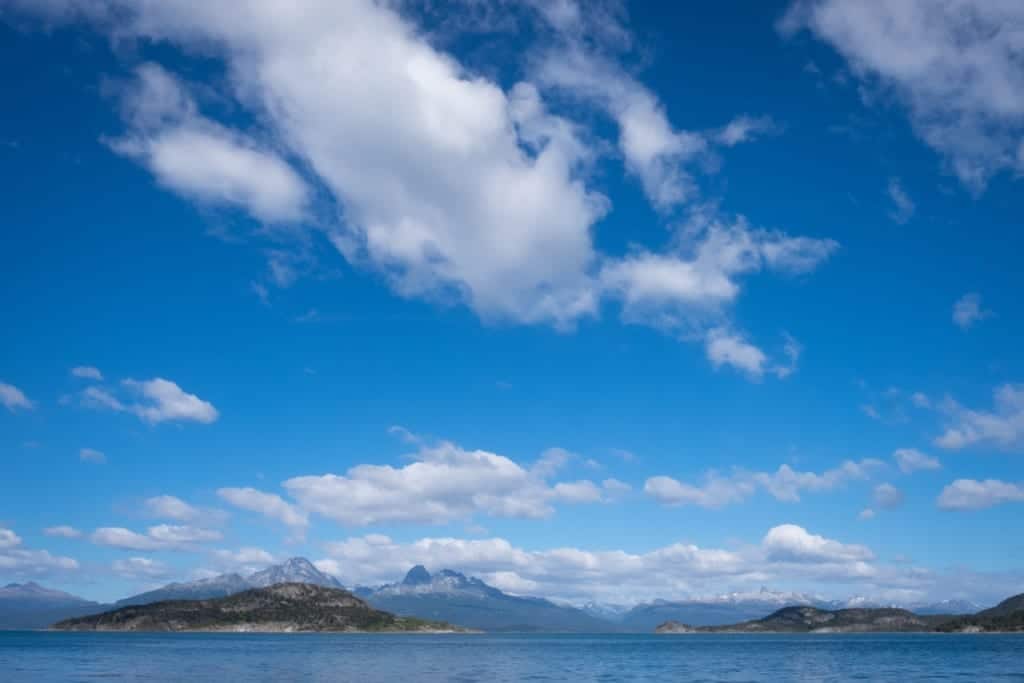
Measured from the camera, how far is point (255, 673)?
122 meters

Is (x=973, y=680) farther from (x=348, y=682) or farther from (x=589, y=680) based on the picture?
(x=348, y=682)

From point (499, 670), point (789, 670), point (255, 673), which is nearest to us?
point (255, 673)

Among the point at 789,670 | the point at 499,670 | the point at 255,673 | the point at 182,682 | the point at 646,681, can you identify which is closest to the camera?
the point at 182,682

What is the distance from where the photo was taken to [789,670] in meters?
144

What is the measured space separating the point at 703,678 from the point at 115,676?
3338 inches

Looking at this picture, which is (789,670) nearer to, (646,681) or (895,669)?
(895,669)

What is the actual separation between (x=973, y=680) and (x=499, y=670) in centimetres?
7054

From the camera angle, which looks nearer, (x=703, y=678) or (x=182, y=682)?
(x=182, y=682)

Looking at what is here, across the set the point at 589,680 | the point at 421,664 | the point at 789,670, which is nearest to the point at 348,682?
the point at 589,680

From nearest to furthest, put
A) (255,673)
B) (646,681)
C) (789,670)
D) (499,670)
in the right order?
1. (646,681)
2. (255,673)
3. (499,670)
4. (789,670)

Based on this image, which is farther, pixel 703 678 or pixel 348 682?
pixel 703 678

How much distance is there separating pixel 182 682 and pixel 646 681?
61.4 metres

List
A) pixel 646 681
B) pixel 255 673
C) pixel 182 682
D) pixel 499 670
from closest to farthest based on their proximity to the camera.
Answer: pixel 182 682 < pixel 646 681 < pixel 255 673 < pixel 499 670

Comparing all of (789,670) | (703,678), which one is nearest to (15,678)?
(703,678)
